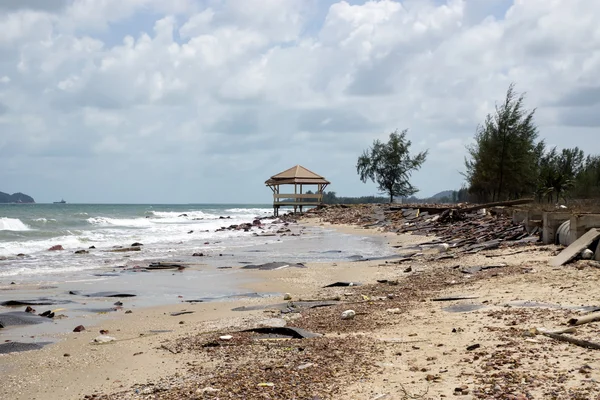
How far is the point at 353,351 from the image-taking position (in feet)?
18.1

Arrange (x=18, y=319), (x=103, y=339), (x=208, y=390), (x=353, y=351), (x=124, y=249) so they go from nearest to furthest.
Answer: (x=208, y=390) < (x=353, y=351) < (x=103, y=339) < (x=18, y=319) < (x=124, y=249)

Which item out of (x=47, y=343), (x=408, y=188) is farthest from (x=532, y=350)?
(x=408, y=188)

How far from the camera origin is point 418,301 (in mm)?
8312

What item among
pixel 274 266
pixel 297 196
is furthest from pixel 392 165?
pixel 274 266

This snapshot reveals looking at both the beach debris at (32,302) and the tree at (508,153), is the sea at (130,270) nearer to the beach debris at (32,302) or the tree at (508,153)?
the beach debris at (32,302)

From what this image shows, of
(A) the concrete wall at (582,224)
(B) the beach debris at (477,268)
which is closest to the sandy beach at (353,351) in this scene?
(B) the beach debris at (477,268)

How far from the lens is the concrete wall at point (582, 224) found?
1112 cm

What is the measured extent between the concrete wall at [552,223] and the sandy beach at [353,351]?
3.46m

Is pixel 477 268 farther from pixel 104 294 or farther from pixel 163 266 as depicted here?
pixel 163 266

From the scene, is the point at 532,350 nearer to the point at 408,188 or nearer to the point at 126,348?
the point at 126,348

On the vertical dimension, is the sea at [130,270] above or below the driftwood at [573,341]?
below

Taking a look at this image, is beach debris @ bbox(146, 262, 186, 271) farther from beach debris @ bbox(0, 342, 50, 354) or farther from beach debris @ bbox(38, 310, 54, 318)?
beach debris @ bbox(0, 342, 50, 354)

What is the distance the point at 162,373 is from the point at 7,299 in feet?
19.4

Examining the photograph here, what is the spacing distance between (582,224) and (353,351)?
24.5 ft
